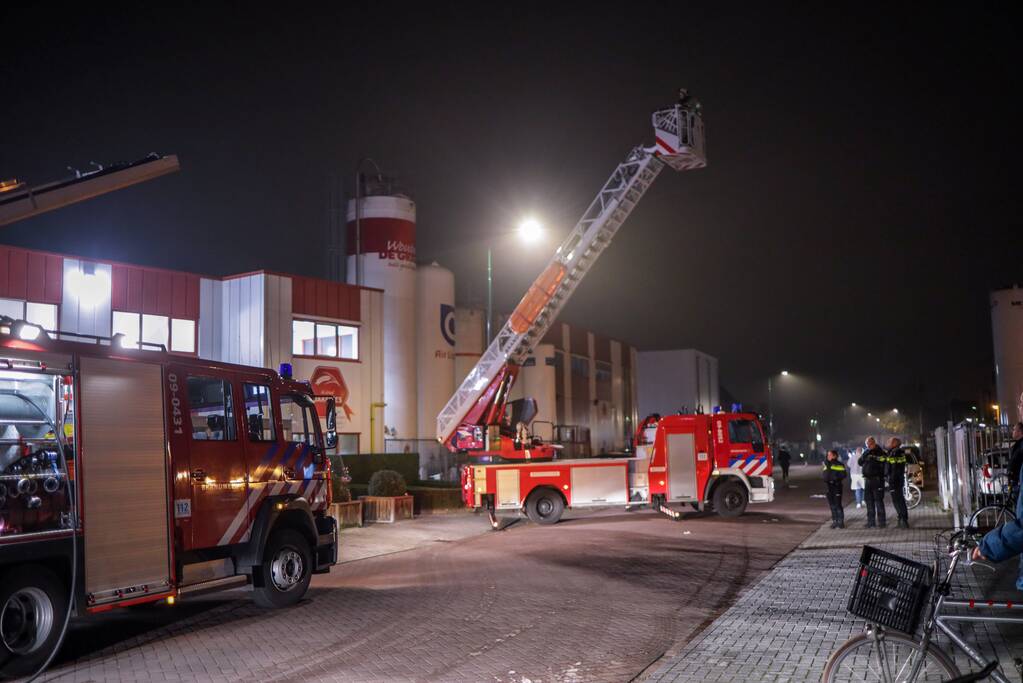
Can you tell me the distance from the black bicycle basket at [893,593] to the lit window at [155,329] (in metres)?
24.2

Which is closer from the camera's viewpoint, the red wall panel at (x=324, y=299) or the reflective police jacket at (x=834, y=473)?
the reflective police jacket at (x=834, y=473)

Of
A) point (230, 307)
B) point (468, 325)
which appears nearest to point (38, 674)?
point (230, 307)

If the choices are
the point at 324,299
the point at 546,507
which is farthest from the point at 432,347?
the point at 546,507

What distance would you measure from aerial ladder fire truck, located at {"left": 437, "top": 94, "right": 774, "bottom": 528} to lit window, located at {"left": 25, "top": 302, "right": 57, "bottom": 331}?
1126cm

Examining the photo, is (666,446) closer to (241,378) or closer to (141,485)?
(241,378)

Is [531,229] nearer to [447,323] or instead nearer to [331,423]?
[331,423]

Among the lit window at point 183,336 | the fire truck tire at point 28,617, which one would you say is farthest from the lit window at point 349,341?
the fire truck tire at point 28,617

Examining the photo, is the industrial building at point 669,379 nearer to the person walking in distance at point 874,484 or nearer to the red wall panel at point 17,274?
the person walking in distance at point 874,484

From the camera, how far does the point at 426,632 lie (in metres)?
9.23

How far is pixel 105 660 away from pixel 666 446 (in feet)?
48.5

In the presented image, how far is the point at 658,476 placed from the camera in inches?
833

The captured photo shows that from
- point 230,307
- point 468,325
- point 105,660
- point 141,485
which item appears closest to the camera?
point 105,660

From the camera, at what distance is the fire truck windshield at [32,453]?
25.7 ft

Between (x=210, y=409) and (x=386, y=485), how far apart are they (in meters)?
11.6
